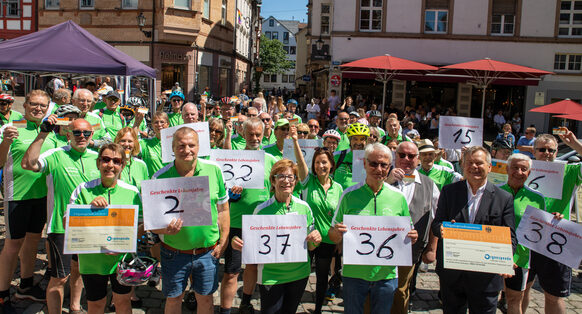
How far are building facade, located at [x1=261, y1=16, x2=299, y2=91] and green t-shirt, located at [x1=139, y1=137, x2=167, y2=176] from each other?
88132 millimetres

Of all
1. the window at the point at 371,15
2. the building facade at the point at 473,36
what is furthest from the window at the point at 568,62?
the window at the point at 371,15

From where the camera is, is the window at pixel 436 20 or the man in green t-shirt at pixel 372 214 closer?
the man in green t-shirt at pixel 372 214

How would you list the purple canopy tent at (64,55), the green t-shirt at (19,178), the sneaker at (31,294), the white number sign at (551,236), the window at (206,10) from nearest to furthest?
1. the white number sign at (551,236)
2. the green t-shirt at (19,178)
3. the sneaker at (31,294)
4. the purple canopy tent at (64,55)
5. the window at (206,10)

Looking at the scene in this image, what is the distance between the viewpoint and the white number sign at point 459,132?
6.44 metres

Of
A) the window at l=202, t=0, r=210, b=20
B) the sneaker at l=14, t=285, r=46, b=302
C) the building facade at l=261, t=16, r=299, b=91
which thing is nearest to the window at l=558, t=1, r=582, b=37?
the window at l=202, t=0, r=210, b=20

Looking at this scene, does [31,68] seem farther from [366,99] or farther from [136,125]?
[366,99]

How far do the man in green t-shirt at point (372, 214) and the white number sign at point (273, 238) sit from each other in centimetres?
28

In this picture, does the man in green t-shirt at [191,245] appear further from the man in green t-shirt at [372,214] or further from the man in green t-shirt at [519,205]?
the man in green t-shirt at [519,205]

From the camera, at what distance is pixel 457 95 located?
2498 centimetres

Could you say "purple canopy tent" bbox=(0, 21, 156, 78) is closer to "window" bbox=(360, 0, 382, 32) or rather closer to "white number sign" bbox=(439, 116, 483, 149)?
"white number sign" bbox=(439, 116, 483, 149)

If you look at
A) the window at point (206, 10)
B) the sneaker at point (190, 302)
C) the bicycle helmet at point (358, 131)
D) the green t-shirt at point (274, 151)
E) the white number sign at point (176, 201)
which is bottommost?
the sneaker at point (190, 302)

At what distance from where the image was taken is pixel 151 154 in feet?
18.6

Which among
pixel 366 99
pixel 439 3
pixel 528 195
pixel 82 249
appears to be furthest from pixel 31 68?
pixel 439 3

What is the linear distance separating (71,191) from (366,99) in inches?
879
